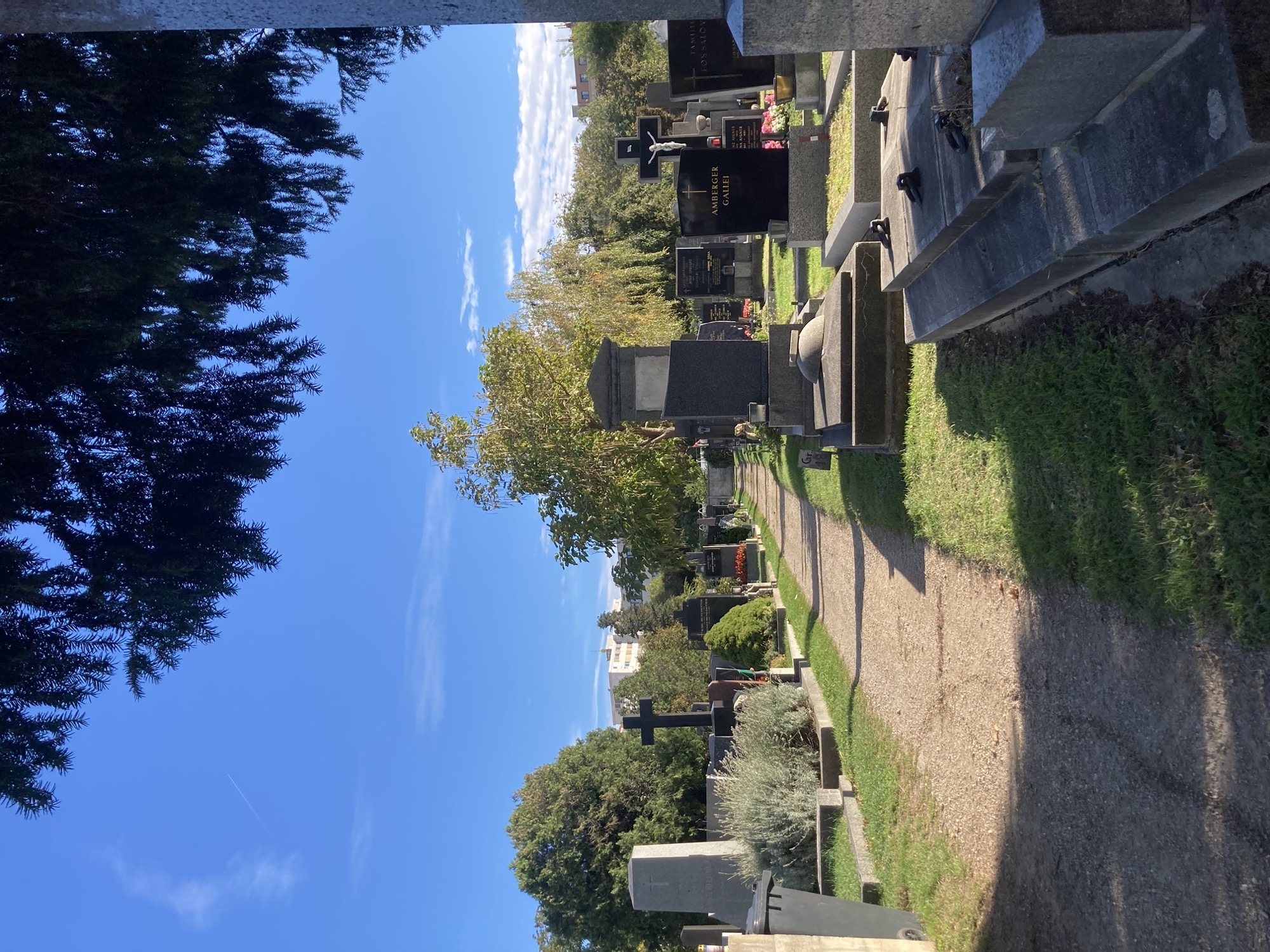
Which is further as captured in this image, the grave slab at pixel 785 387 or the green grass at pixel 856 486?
the grave slab at pixel 785 387

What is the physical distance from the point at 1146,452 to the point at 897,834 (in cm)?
558

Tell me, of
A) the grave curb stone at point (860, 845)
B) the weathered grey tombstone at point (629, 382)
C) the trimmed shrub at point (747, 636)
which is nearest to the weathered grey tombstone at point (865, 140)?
the weathered grey tombstone at point (629, 382)

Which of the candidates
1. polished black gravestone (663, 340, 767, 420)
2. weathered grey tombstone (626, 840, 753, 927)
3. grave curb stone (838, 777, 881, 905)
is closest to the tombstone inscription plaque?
polished black gravestone (663, 340, 767, 420)

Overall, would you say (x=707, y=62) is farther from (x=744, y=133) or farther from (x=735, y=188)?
(x=735, y=188)

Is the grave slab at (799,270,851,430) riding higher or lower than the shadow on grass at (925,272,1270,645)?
higher

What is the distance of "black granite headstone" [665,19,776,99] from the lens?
15.4m

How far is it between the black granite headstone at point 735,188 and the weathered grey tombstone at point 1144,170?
9042mm

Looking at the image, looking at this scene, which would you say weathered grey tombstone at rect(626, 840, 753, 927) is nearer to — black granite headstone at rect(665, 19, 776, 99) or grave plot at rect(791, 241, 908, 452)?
grave plot at rect(791, 241, 908, 452)

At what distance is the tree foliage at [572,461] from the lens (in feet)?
54.4

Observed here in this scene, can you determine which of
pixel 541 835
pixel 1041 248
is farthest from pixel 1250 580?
pixel 541 835

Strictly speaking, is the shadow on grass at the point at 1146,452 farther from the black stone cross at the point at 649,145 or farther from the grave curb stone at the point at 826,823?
the black stone cross at the point at 649,145

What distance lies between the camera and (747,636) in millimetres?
17422

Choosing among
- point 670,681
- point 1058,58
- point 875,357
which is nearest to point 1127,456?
point 1058,58

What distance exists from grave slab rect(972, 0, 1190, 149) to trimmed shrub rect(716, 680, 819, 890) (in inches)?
374
